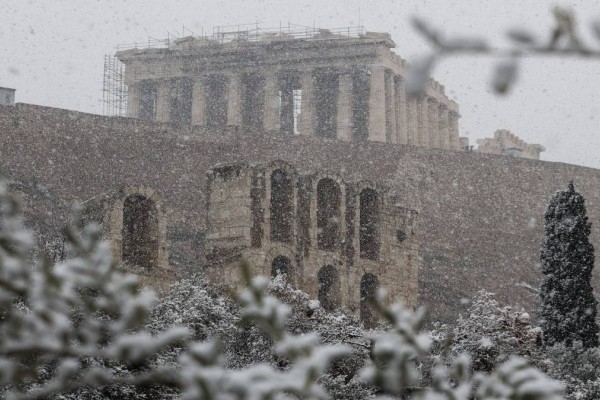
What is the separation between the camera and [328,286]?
29703mm

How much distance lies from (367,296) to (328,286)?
1.10 meters

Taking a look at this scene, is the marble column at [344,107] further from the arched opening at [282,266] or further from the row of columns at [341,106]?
the arched opening at [282,266]

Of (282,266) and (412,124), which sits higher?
(412,124)

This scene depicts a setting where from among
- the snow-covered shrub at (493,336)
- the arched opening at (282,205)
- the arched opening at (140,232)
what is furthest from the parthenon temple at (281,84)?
the snow-covered shrub at (493,336)

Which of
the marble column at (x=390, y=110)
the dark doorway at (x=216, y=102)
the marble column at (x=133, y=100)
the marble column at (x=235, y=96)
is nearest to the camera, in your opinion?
the marble column at (x=235, y=96)

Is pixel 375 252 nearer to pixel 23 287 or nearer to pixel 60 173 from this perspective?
pixel 60 173

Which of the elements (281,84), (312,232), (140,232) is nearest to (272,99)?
(281,84)

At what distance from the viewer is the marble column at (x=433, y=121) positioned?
185 feet

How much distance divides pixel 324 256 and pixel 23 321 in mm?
26333

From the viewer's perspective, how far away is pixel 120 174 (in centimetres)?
3688

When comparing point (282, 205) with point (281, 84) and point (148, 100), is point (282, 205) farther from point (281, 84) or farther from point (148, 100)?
point (148, 100)

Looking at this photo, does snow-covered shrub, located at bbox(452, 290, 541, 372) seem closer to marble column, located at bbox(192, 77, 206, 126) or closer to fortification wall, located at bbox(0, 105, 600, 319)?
fortification wall, located at bbox(0, 105, 600, 319)

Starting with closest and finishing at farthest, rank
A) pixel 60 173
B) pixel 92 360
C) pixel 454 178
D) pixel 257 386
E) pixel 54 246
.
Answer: pixel 257 386
pixel 92 360
pixel 54 246
pixel 60 173
pixel 454 178

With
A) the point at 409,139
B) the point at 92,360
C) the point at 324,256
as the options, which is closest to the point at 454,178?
the point at 409,139
